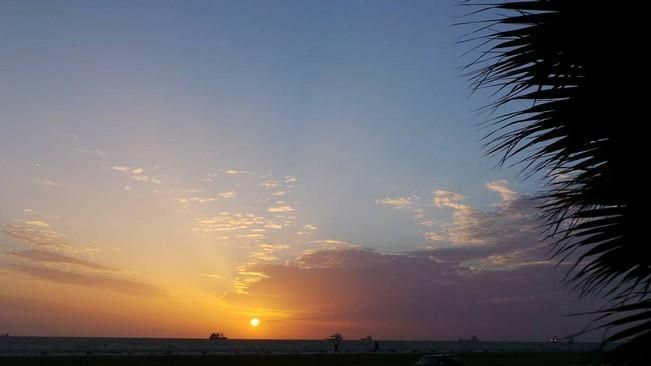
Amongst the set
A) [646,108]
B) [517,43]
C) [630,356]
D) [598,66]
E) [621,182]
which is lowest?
[630,356]

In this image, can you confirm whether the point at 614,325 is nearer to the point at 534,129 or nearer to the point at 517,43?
the point at 534,129

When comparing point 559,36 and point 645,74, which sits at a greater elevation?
point 559,36

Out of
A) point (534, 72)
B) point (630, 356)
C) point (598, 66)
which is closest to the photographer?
point (630, 356)

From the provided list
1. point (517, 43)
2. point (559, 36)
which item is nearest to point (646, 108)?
point (559, 36)

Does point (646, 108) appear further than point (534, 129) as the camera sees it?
No

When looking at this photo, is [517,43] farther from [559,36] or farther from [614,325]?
[614,325]

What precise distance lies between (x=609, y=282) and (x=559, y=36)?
1.63 m

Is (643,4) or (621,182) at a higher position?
(643,4)

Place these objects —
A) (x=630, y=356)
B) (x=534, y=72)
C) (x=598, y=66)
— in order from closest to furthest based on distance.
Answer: (x=630, y=356), (x=598, y=66), (x=534, y=72)

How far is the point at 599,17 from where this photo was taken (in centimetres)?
363

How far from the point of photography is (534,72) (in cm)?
421

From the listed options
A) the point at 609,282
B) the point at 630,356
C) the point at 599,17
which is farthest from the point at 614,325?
the point at 599,17

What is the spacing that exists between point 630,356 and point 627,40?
67.6 inches

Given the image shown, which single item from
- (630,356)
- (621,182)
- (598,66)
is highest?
(598,66)
